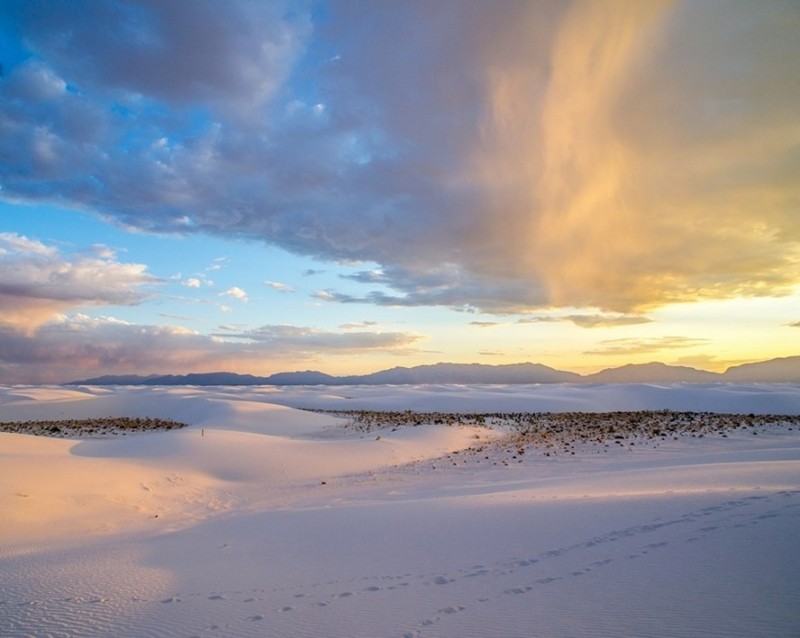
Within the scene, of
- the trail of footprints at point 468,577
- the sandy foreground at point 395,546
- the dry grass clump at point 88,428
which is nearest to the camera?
the sandy foreground at point 395,546

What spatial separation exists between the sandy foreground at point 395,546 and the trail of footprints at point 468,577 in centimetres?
3

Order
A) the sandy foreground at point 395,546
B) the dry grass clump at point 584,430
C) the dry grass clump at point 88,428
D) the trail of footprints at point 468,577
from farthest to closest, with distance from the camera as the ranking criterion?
the dry grass clump at point 88,428 < the dry grass clump at point 584,430 < the trail of footprints at point 468,577 < the sandy foreground at point 395,546

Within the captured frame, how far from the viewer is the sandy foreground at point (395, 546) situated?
4.72 meters

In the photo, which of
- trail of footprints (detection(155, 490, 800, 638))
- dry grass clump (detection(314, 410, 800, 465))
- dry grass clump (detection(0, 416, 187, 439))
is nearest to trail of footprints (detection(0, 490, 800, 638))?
trail of footprints (detection(155, 490, 800, 638))

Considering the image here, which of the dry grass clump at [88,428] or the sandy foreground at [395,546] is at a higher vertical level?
the sandy foreground at [395,546]

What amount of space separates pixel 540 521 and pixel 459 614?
321 cm

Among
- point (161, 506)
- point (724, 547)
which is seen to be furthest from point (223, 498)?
point (724, 547)

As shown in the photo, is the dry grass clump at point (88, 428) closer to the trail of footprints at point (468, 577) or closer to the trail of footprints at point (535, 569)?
the trail of footprints at point (468, 577)

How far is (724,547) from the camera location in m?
5.64

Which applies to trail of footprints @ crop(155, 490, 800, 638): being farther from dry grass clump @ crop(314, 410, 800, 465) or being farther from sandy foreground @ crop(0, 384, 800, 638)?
dry grass clump @ crop(314, 410, 800, 465)

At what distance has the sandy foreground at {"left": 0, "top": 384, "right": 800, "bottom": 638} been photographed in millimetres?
4719

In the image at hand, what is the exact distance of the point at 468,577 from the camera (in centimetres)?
573

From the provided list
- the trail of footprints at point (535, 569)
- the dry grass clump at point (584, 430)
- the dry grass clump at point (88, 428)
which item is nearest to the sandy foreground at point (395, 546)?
the trail of footprints at point (535, 569)

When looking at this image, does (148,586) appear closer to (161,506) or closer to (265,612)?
(265,612)
